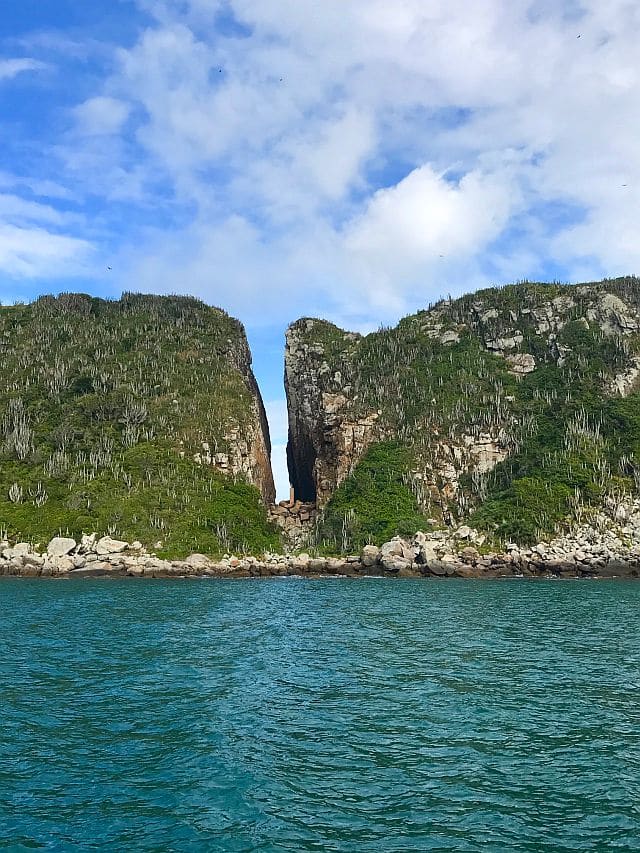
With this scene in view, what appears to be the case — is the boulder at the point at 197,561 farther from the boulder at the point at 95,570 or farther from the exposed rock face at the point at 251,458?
the exposed rock face at the point at 251,458

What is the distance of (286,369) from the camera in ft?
459

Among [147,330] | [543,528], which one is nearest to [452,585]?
[543,528]

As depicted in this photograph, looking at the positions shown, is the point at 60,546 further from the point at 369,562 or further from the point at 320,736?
the point at 320,736

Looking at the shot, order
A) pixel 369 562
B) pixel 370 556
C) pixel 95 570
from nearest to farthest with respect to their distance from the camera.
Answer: pixel 95 570 → pixel 369 562 → pixel 370 556

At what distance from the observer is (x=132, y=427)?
111 meters

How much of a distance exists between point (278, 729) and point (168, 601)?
112 ft

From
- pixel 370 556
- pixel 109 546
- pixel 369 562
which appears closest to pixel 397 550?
pixel 370 556

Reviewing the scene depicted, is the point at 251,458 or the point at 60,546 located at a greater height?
the point at 251,458

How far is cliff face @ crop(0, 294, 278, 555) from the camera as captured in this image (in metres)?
90.1

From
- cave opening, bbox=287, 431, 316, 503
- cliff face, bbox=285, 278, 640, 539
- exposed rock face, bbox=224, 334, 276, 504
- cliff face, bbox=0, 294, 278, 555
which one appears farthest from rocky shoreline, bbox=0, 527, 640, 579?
cave opening, bbox=287, 431, 316, 503

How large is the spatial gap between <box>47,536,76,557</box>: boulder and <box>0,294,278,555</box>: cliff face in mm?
3657

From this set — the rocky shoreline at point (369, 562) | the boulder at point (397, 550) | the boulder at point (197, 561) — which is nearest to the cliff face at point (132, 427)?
the boulder at point (197, 561)

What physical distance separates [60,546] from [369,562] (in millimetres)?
38901

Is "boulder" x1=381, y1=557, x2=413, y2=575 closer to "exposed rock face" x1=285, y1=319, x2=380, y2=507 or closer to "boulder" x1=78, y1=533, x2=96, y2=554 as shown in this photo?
"exposed rock face" x1=285, y1=319, x2=380, y2=507
